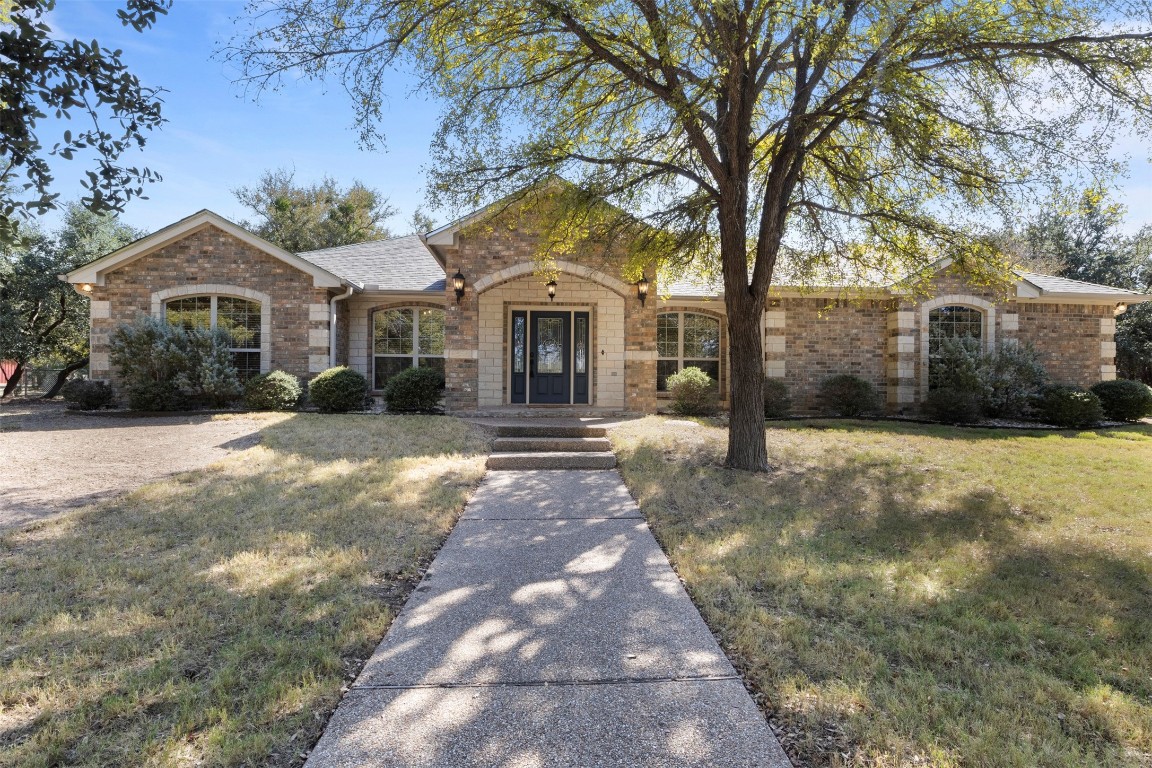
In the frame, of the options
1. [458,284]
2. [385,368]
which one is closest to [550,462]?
[458,284]

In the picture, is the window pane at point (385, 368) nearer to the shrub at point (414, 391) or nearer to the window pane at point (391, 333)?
the window pane at point (391, 333)

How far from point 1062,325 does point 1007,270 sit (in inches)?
368

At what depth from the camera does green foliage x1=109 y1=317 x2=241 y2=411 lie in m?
12.0

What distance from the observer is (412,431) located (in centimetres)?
966

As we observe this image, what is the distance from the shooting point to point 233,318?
13.2 meters

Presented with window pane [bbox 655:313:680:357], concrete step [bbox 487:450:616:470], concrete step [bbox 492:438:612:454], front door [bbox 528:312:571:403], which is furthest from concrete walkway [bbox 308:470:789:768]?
window pane [bbox 655:313:680:357]

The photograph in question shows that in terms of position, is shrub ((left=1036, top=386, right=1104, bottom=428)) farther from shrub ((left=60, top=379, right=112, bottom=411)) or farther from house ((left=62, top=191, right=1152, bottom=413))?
shrub ((left=60, top=379, right=112, bottom=411))

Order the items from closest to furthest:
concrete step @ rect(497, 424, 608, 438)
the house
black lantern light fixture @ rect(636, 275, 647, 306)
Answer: concrete step @ rect(497, 424, 608, 438) < black lantern light fixture @ rect(636, 275, 647, 306) < the house

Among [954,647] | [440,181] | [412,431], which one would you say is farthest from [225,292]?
[954,647]

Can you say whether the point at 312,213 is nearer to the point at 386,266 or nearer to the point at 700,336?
the point at 386,266

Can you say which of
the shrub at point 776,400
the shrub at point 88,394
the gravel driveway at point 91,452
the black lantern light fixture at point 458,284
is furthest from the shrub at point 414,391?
the shrub at point 776,400

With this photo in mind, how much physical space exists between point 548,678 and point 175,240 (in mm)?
14051

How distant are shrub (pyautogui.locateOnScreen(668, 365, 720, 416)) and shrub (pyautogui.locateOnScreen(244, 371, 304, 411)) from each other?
8226 millimetres

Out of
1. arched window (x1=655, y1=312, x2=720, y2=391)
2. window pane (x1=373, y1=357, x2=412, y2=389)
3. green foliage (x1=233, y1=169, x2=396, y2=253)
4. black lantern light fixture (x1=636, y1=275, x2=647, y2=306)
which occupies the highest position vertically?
green foliage (x1=233, y1=169, x2=396, y2=253)
